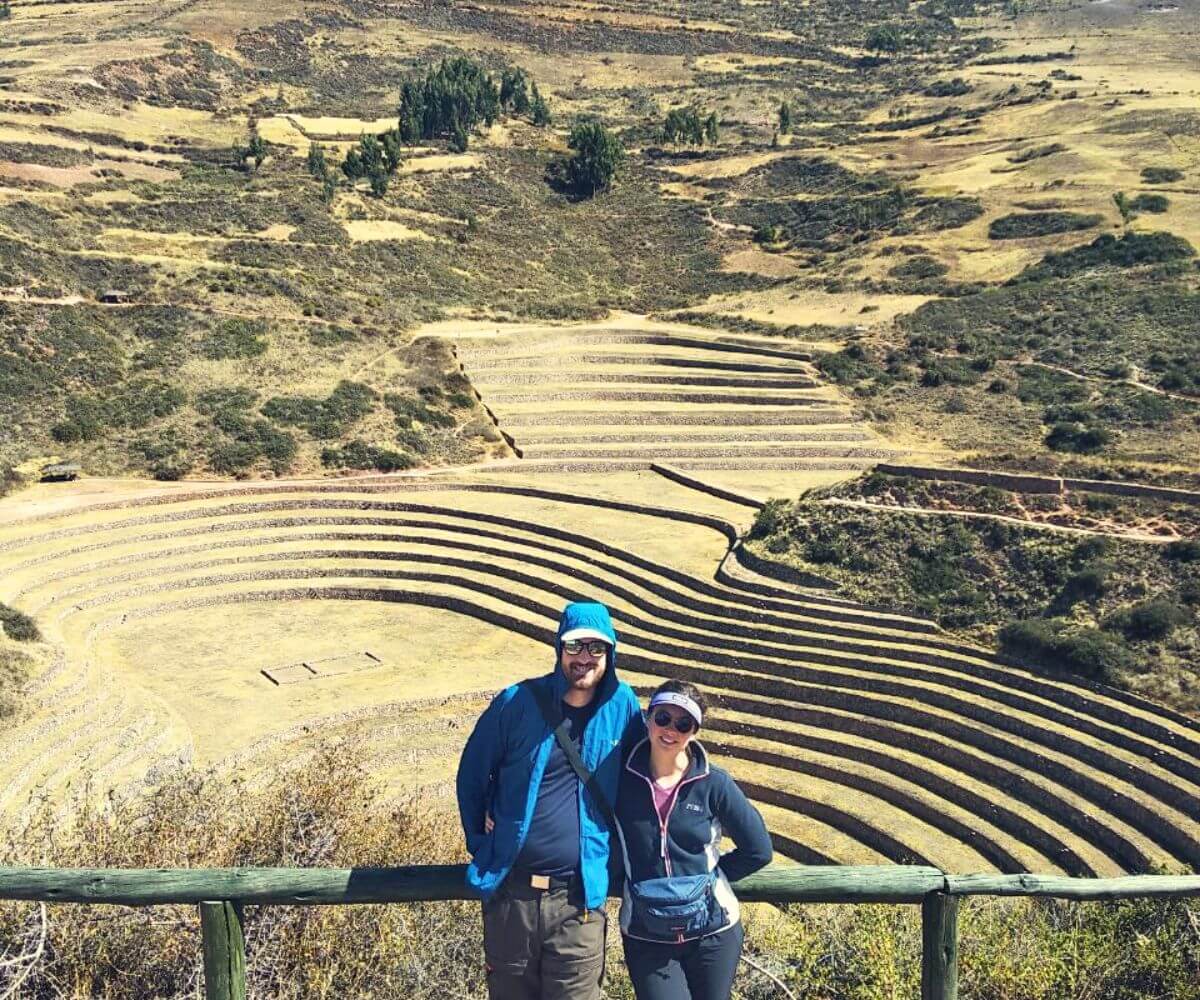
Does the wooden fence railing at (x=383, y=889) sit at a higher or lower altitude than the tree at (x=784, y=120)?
higher

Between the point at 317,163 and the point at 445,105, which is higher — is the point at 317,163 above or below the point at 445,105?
below

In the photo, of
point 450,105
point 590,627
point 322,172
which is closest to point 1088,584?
point 590,627

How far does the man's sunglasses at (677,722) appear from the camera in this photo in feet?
17.1

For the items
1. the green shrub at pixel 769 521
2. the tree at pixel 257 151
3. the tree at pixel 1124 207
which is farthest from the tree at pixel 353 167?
the green shrub at pixel 769 521

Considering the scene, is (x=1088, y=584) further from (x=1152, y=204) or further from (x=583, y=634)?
(x=1152, y=204)

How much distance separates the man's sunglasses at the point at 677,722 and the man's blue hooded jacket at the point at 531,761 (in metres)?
0.22

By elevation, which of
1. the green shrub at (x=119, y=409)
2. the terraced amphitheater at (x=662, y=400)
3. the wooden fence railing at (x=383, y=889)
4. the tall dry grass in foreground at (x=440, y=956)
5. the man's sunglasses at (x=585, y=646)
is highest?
the man's sunglasses at (x=585, y=646)

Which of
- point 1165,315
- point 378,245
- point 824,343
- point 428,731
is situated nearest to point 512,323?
point 378,245

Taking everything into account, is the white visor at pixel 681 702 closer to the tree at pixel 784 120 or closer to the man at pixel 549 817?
the man at pixel 549 817

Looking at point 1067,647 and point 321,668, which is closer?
point 1067,647

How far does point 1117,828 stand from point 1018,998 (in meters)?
13.5

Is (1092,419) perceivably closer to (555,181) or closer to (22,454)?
(22,454)

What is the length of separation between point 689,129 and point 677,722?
84.0 metres

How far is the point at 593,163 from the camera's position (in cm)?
7412
